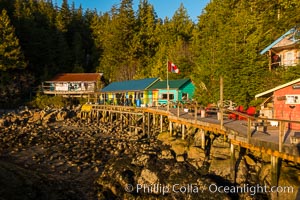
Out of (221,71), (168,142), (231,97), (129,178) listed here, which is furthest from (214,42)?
(129,178)

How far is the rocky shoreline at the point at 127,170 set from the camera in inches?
454

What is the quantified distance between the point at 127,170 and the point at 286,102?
28.6 ft

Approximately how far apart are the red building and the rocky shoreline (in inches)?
99.1

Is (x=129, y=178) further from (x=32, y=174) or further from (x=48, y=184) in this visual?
(x=32, y=174)

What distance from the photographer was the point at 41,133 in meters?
26.0

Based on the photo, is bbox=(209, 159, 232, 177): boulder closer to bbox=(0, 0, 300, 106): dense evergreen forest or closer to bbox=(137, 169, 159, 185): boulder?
bbox=(137, 169, 159, 185): boulder

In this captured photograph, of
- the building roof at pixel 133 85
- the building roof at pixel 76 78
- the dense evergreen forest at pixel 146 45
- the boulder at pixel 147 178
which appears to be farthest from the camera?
the building roof at pixel 76 78

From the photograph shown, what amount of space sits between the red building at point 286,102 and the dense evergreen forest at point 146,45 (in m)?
4.27

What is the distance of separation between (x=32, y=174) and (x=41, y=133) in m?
11.8

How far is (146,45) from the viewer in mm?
53812

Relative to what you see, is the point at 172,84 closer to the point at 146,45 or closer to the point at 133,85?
the point at 133,85

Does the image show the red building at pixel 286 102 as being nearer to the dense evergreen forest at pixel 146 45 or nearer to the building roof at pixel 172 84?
the dense evergreen forest at pixel 146 45

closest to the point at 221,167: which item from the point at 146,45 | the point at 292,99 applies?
the point at 292,99

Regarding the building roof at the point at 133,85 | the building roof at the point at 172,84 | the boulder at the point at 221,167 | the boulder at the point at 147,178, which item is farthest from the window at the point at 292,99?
the building roof at the point at 133,85
